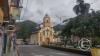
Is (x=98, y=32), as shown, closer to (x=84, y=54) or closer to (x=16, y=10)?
(x=84, y=54)

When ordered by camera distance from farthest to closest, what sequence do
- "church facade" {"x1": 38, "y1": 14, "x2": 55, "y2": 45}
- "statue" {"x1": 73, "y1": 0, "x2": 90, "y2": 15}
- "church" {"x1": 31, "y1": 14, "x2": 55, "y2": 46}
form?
"church" {"x1": 31, "y1": 14, "x2": 55, "y2": 46} → "church facade" {"x1": 38, "y1": 14, "x2": 55, "y2": 45} → "statue" {"x1": 73, "y1": 0, "x2": 90, "y2": 15}

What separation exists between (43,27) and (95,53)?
10250 centimetres

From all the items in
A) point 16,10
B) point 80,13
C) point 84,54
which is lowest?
point 84,54

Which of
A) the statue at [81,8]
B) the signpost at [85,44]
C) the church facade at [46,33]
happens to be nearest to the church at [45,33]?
the church facade at [46,33]

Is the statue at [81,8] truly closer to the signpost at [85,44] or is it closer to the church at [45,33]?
the signpost at [85,44]

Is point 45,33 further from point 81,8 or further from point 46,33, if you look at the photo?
point 81,8

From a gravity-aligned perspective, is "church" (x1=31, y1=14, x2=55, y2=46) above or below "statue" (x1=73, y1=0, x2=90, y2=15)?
below

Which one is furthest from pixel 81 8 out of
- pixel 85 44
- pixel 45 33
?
pixel 45 33

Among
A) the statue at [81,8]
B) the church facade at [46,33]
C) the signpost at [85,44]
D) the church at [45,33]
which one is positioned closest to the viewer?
the signpost at [85,44]

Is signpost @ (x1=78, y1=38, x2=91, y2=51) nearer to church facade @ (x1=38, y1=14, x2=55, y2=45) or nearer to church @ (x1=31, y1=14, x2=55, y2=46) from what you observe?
church facade @ (x1=38, y1=14, x2=55, y2=45)

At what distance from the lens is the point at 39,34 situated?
412 ft

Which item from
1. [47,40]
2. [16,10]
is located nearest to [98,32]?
[16,10]

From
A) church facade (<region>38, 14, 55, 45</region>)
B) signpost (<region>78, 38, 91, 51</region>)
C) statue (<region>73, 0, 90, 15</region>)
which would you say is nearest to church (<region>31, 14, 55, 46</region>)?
church facade (<region>38, 14, 55, 45</region>)

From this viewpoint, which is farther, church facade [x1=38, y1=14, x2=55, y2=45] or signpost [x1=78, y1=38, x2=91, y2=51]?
church facade [x1=38, y1=14, x2=55, y2=45]
